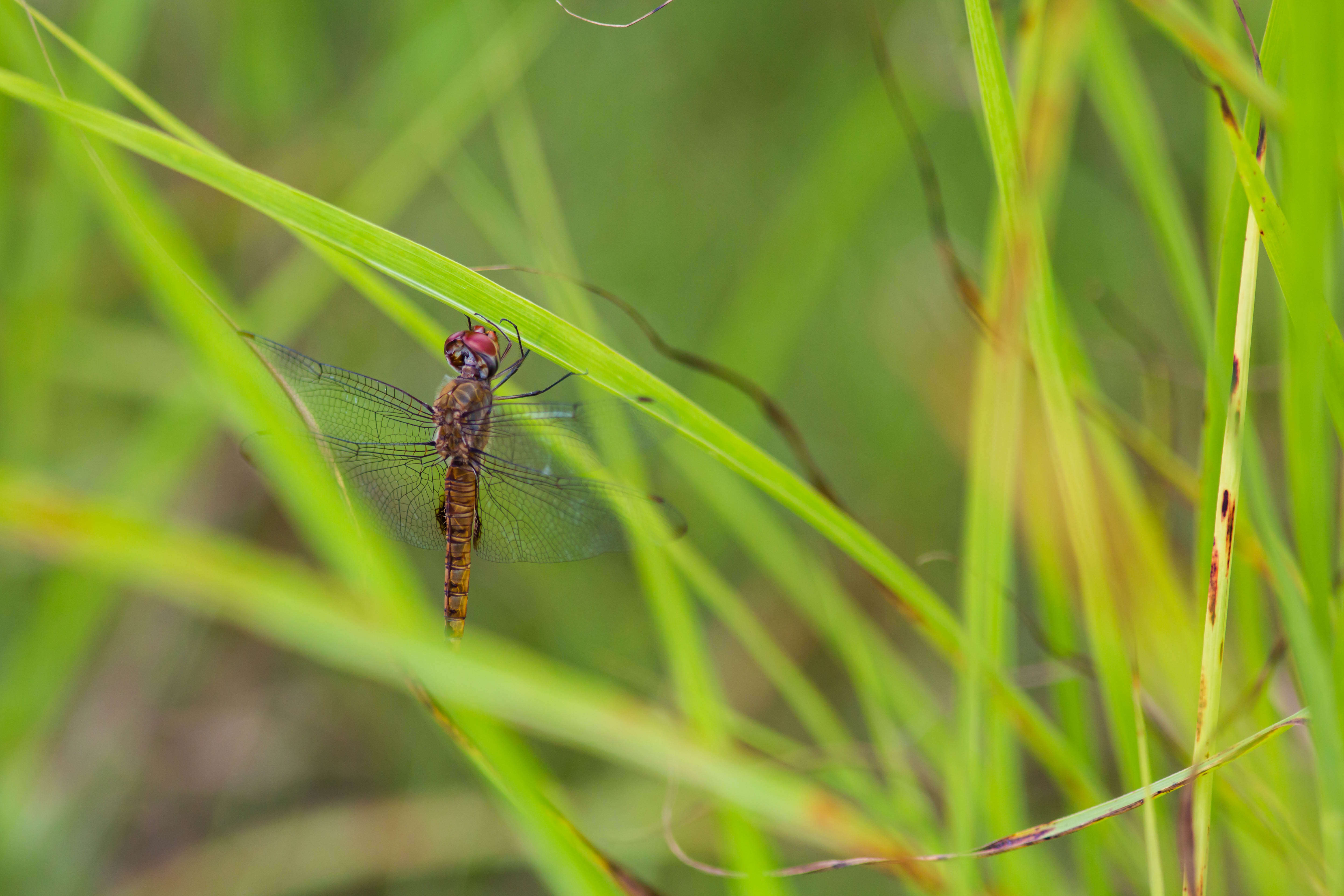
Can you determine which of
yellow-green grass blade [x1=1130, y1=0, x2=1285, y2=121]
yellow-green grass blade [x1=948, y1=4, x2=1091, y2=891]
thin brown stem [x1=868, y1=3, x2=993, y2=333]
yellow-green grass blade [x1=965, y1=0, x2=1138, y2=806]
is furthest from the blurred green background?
yellow-green grass blade [x1=1130, y1=0, x2=1285, y2=121]

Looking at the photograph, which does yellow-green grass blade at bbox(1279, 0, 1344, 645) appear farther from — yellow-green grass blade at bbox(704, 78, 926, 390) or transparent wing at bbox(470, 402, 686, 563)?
yellow-green grass blade at bbox(704, 78, 926, 390)

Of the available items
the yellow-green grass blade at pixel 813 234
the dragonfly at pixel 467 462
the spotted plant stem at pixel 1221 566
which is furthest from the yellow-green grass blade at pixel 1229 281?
the yellow-green grass blade at pixel 813 234

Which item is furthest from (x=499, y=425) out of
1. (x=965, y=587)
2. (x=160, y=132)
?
(x=965, y=587)

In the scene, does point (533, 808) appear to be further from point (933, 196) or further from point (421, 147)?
point (421, 147)

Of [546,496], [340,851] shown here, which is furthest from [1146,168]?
[340,851]

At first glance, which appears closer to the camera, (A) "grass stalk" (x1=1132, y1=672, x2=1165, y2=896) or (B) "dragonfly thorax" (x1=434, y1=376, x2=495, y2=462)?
(A) "grass stalk" (x1=1132, y1=672, x2=1165, y2=896)
